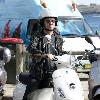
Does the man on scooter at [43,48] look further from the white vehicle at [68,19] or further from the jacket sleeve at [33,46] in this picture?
the white vehicle at [68,19]

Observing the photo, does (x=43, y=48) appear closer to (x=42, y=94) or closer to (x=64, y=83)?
(x=42, y=94)

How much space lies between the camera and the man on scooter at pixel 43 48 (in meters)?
5.25

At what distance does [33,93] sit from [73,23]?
32.3ft

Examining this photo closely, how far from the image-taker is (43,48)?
5.41 m

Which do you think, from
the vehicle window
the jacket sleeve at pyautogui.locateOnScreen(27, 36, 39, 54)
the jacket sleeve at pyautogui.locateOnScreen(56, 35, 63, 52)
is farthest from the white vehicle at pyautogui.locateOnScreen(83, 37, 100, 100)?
the vehicle window

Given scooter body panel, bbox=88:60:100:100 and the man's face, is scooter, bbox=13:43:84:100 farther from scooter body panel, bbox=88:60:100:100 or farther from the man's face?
the man's face

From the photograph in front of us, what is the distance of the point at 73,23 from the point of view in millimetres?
14977

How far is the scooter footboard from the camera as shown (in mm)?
4668

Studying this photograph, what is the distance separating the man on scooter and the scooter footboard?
30 cm

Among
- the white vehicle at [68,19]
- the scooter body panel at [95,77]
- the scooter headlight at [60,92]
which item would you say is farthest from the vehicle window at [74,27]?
the scooter headlight at [60,92]

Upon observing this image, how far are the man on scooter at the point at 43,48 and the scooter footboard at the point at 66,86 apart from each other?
0.30 metres

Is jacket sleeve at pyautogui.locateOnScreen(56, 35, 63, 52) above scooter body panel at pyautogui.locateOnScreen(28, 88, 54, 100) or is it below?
above

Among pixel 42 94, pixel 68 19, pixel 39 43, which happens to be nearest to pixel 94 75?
pixel 42 94

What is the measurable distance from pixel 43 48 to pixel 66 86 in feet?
2.83
